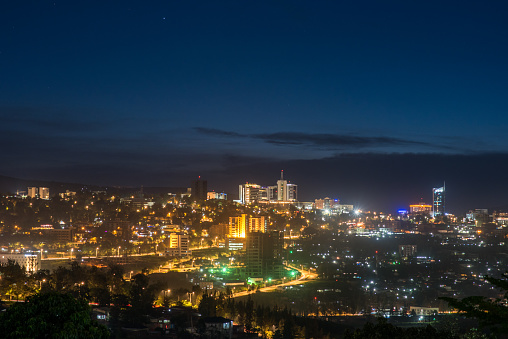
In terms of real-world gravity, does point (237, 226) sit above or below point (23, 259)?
above

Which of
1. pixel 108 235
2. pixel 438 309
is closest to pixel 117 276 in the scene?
pixel 438 309

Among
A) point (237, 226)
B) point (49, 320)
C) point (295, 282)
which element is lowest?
point (295, 282)

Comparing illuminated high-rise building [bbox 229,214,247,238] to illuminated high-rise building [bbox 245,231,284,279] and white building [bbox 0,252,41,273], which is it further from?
white building [bbox 0,252,41,273]

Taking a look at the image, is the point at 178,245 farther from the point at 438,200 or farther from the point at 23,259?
the point at 438,200

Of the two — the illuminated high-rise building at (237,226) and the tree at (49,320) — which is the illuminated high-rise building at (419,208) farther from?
the tree at (49,320)

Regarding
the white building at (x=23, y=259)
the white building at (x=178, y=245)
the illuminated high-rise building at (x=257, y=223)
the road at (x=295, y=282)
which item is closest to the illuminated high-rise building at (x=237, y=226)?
the illuminated high-rise building at (x=257, y=223)

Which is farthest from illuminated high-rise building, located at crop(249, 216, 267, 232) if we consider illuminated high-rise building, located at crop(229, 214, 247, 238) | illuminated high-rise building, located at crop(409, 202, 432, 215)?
illuminated high-rise building, located at crop(409, 202, 432, 215)

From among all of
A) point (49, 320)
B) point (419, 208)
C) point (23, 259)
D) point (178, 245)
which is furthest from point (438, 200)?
point (49, 320)
